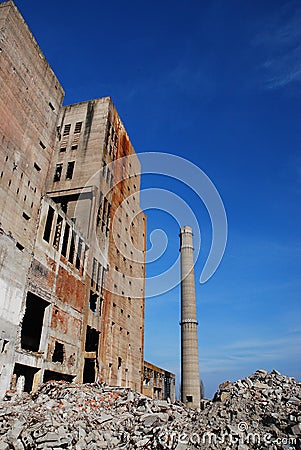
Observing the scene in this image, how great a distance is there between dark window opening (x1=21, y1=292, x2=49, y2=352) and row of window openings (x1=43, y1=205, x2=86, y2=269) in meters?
3.92

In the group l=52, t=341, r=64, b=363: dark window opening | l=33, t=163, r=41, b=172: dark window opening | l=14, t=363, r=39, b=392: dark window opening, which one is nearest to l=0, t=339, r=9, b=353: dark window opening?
l=14, t=363, r=39, b=392: dark window opening

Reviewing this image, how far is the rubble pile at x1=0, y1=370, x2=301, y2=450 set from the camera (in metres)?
9.57

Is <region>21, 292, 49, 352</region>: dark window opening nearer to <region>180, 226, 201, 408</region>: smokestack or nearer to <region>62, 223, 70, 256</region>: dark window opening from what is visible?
<region>62, 223, 70, 256</region>: dark window opening

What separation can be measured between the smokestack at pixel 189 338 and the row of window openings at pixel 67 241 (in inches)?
769

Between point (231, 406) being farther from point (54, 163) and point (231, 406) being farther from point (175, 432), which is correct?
point (54, 163)

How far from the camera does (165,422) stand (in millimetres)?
12344

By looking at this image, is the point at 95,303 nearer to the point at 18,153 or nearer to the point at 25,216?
the point at 25,216

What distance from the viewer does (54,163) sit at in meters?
33.2

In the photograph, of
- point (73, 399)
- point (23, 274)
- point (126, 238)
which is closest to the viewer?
point (73, 399)

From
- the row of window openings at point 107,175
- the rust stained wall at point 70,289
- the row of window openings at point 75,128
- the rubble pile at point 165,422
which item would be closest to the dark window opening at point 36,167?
the rust stained wall at point 70,289

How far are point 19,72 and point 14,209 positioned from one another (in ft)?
30.8

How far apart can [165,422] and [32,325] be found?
15.7 meters

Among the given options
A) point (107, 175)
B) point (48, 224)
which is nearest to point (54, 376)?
point (48, 224)

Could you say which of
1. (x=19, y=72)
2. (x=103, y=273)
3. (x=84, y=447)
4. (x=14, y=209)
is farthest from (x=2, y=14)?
(x=84, y=447)
